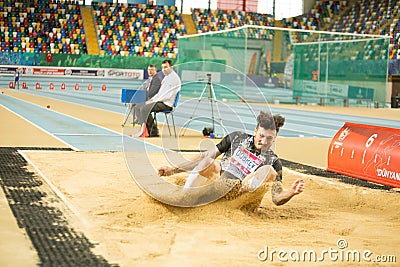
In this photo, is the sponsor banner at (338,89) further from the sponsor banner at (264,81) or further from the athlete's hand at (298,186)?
the athlete's hand at (298,186)

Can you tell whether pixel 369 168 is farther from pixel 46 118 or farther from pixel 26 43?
pixel 26 43

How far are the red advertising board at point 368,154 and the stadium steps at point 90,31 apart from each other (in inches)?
1472

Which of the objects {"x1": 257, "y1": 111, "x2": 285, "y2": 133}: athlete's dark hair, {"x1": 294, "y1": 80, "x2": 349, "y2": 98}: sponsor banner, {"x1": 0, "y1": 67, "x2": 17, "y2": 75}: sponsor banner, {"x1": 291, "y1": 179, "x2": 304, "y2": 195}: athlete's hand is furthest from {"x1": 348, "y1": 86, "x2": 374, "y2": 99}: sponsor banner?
{"x1": 291, "y1": 179, "x2": 304, "y2": 195}: athlete's hand

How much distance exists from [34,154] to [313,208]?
4.77m

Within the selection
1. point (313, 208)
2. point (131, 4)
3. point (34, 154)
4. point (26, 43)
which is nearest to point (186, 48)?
point (26, 43)

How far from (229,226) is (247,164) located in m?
0.72

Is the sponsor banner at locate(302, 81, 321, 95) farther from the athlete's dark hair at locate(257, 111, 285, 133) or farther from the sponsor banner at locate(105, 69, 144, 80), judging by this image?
the athlete's dark hair at locate(257, 111, 285, 133)

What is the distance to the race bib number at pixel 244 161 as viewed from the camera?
6.16 m

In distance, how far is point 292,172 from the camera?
30.4 feet

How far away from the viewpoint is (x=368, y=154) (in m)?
8.90
